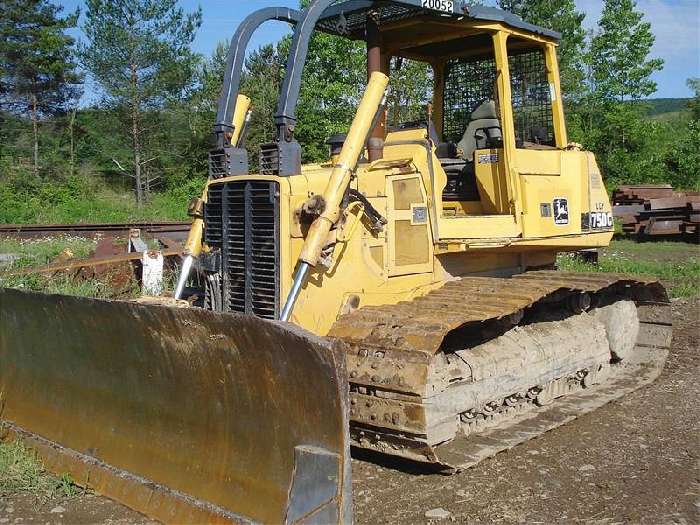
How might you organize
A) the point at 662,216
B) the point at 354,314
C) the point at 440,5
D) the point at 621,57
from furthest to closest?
the point at 621,57
the point at 662,216
the point at 440,5
the point at 354,314

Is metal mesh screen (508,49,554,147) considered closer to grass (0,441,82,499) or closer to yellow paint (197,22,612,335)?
yellow paint (197,22,612,335)

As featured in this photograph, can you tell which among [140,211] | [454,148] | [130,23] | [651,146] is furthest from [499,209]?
[651,146]

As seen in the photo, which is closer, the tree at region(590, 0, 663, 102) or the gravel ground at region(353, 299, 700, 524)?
the gravel ground at region(353, 299, 700, 524)

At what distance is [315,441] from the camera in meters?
3.57

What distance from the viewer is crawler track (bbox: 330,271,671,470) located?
4.34m

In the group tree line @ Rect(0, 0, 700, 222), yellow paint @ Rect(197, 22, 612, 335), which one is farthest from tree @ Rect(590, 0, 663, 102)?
yellow paint @ Rect(197, 22, 612, 335)

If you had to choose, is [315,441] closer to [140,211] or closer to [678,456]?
[678,456]

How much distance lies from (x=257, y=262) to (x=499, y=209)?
2106 mm

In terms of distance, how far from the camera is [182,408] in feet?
13.9

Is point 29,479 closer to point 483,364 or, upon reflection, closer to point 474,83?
point 483,364

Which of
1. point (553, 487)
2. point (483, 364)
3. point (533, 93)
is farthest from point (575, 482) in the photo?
point (533, 93)

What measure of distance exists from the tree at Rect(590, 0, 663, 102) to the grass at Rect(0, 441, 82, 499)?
34063 mm

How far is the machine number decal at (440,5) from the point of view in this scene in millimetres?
5193

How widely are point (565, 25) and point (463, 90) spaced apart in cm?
2768
